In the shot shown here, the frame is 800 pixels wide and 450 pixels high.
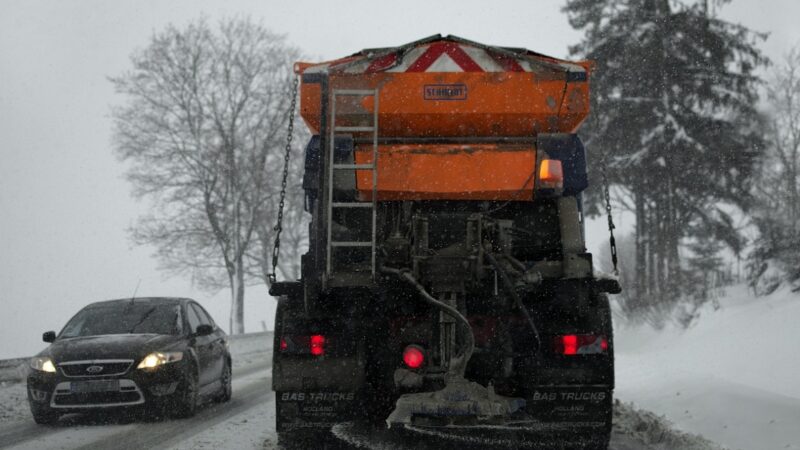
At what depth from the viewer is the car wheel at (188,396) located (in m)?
10.1

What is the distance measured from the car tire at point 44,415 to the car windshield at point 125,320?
4.24 feet

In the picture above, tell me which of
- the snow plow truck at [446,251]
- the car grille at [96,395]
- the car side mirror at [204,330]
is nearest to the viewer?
the snow plow truck at [446,251]

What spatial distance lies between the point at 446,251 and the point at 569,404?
1.44 meters

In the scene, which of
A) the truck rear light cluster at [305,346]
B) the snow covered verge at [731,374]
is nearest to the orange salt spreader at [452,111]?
the truck rear light cluster at [305,346]

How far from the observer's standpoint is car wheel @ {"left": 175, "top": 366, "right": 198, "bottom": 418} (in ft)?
33.2

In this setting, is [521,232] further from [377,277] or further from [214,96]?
[214,96]

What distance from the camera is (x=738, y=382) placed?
10.0 metres

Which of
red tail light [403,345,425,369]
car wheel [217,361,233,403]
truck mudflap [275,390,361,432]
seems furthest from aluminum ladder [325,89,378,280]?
car wheel [217,361,233,403]

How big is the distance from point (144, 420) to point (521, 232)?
553 cm

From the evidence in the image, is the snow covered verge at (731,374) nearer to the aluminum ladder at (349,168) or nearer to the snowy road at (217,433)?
the snowy road at (217,433)

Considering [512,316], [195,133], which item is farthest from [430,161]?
[195,133]

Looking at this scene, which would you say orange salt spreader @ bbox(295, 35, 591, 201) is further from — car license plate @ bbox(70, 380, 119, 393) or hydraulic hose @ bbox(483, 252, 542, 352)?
car license plate @ bbox(70, 380, 119, 393)

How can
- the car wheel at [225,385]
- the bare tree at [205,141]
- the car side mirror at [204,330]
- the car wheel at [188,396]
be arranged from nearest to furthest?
the car wheel at [188,396]
the car side mirror at [204,330]
the car wheel at [225,385]
the bare tree at [205,141]

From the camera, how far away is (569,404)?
6430 millimetres
